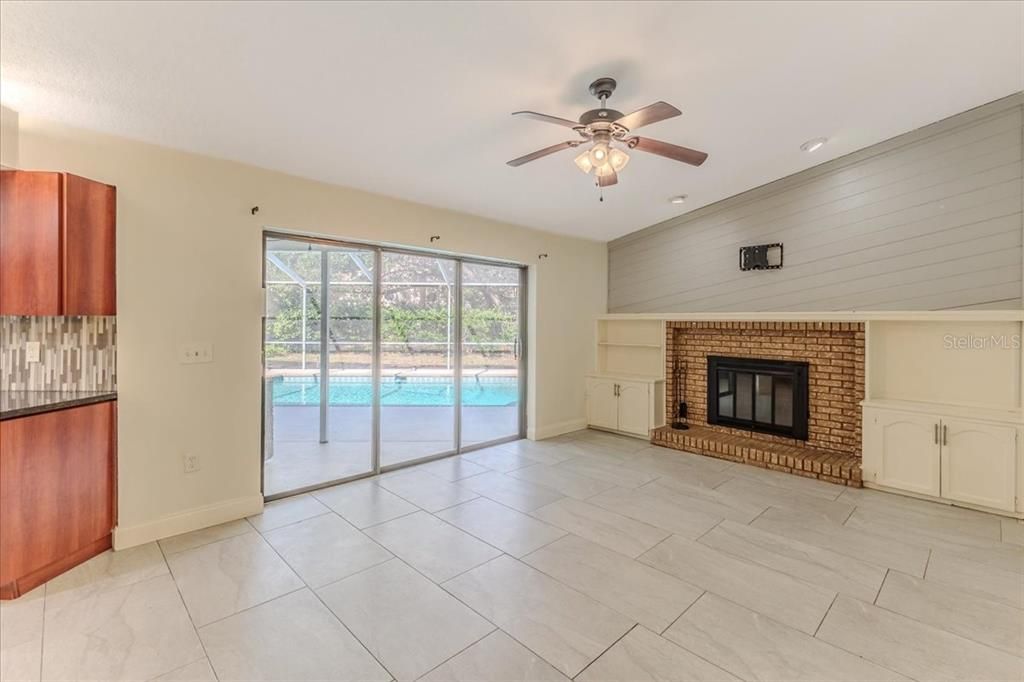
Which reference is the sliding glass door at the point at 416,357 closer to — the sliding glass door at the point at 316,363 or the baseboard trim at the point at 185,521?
the sliding glass door at the point at 316,363

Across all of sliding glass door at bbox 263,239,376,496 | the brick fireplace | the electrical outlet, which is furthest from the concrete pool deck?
the brick fireplace

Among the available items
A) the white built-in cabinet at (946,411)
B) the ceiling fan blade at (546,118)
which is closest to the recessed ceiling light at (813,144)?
the white built-in cabinet at (946,411)

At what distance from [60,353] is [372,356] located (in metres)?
2.10

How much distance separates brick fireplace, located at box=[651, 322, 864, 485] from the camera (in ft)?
14.3

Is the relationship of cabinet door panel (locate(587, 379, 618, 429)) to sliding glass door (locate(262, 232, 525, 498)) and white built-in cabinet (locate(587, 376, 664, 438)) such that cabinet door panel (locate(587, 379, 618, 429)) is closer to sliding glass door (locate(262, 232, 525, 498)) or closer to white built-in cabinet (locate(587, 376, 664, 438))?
white built-in cabinet (locate(587, 376, 664, 438))

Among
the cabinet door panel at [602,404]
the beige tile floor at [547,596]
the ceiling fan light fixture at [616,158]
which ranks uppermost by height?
the ceiling fan light fixture at [616,158]

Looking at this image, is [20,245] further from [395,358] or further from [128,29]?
[395,358]

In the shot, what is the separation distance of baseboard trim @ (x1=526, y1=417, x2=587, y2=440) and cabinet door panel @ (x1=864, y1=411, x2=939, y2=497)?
308 cm

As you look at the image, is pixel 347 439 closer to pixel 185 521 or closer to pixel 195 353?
pixel 185 521

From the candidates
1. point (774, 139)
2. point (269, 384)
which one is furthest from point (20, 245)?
point (774, 139)

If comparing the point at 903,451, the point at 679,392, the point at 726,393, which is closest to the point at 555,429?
the point at 679,392

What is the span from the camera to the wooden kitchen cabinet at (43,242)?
2.52 metres

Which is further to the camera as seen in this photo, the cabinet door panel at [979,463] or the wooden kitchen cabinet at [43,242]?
the cabinet door panel at [979,463]

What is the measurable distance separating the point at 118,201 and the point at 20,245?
544 mm
